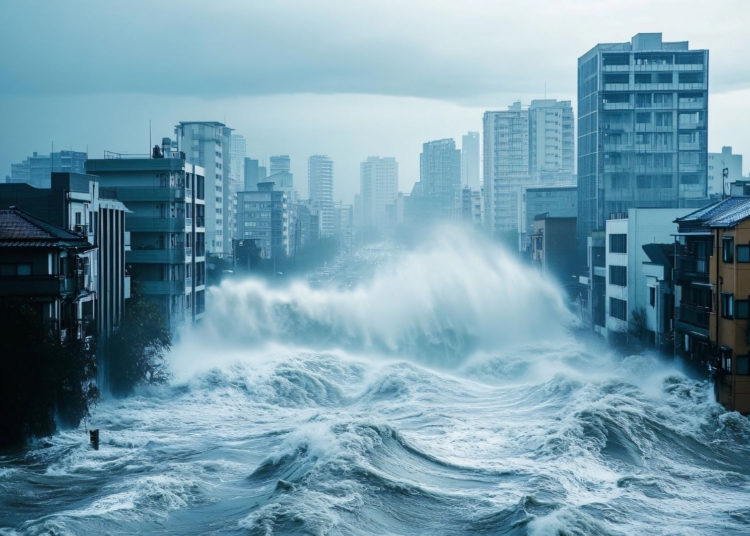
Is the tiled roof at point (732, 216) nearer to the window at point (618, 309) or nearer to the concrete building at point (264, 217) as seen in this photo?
the window at point (618, 309)

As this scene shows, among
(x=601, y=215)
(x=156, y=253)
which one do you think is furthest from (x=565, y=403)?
(x=601, y=215)

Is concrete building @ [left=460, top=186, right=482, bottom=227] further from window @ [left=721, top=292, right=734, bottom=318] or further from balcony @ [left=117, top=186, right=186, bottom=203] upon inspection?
window @ [left=721, top=292, right=734, bottom=318]

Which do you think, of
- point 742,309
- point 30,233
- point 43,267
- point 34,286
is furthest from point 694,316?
point 30,233

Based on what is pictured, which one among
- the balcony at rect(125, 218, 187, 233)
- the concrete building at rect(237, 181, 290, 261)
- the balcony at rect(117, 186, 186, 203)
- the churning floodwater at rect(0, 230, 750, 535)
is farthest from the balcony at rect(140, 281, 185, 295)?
the concrete building at rect(237, 181, 290, 261)

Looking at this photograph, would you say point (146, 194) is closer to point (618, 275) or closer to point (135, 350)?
point (135, 350)

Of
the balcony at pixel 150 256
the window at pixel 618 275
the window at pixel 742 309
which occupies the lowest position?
the window at pixel 742 309

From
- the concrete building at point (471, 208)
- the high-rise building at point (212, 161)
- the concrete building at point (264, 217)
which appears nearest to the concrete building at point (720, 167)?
the concrete building at point (471, 208)

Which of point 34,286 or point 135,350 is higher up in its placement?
point 34,286
